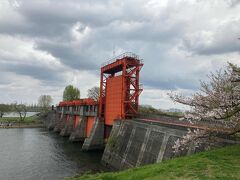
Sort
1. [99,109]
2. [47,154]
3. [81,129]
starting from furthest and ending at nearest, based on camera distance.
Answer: [81,129]
[99,109]
[47,154]

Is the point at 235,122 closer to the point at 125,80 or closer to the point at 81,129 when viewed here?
the point at 125,80

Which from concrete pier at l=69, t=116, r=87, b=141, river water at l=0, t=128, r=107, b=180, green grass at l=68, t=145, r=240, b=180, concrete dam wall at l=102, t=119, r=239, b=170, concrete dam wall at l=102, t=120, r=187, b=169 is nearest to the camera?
green grass at l=68, t=145, r=240, b=180

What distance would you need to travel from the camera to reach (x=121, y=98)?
41.6 metres

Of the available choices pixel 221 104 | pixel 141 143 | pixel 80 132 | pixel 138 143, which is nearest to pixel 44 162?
pixel 138 143

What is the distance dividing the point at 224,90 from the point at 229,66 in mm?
1367

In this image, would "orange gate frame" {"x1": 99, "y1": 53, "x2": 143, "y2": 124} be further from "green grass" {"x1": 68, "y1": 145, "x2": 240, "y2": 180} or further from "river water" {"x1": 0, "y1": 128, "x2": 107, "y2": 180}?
"green grass" {"x1": 68, "y1": 145, "x2": 240, "y2": 180}

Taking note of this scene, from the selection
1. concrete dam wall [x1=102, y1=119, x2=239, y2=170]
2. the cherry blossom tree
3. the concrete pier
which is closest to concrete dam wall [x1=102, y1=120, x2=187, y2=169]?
concrete dam wall [x1=102, y1=119, x2=239, y2=170]

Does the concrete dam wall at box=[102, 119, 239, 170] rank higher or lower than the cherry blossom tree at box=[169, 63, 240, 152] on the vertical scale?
lower

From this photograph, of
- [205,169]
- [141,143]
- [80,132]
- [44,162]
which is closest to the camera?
[205,169]

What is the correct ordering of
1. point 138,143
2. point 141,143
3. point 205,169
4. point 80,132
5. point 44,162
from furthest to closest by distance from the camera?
point 80,132 < point 44,162 < point 138,143 < point 141,143 < point 205,169

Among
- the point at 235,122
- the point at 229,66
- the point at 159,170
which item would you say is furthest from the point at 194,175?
the point at 229,66

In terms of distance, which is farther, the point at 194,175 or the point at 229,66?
the point at 229,66

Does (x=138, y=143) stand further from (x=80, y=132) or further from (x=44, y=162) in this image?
(x=80, y=132)

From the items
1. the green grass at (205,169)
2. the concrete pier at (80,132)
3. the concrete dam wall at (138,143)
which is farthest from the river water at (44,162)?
the green grass at (205,169)
